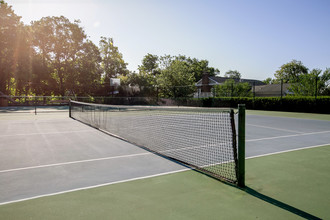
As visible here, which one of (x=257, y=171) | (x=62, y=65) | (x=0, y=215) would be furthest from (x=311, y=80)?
(x=62, y=65)

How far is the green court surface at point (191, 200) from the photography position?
268 cm

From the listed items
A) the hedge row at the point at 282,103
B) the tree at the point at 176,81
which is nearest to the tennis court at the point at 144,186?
the hedge row at the point at 282,103

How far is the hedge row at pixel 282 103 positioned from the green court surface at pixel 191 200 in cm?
1715

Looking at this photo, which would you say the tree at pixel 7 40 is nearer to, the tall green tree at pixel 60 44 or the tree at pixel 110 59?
the tall green tree at pixel 60 44

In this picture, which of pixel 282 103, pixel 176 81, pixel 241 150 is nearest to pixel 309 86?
pixel 282 103

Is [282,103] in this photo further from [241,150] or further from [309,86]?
[241,150]

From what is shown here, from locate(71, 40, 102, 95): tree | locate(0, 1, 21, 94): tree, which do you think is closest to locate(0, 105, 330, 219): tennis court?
locate(0, 1, 21, 94): tree

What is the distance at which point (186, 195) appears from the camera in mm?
3193

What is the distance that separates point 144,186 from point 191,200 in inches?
31.6

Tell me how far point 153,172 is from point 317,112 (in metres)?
18.9

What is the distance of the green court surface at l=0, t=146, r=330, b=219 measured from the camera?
2.68 meters

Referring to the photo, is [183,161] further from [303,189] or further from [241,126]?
[303,189]

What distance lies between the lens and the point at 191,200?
304 centimetres

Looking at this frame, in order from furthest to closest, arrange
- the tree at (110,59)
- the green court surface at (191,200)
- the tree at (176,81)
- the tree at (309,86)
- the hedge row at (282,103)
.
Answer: the tree at (110,59), the tree at (176,81), the tree at (309,86), the hedge row at (282,103), the green court surface at (191,200)
